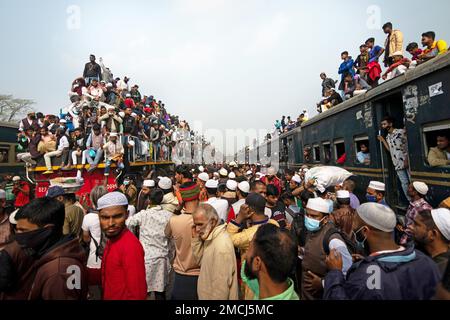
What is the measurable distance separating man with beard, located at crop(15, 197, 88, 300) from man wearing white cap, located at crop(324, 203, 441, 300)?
5.74ft

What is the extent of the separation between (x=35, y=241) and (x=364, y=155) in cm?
656

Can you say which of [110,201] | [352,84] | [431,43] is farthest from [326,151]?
[110,201]

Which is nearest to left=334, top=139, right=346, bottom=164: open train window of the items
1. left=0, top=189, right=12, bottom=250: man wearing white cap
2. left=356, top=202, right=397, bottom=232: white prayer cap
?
left=356, top=202, right=397, bottom=232: white prayer cap

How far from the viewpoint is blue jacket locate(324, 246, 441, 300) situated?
62.2 inches

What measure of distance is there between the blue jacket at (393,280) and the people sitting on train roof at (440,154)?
292 centimetres

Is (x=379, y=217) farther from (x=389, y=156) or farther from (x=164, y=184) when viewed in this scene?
(x=389, y=156)

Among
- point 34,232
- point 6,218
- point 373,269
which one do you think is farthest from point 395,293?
point 6,218

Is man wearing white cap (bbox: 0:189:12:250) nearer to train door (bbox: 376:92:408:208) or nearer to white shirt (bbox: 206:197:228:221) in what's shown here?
white shirt (bbox: 206:197:228:221)

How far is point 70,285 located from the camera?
168cm

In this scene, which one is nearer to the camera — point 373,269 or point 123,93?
point 373,269

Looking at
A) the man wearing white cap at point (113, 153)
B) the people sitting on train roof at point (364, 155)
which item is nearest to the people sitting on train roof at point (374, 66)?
the people sitting on train roof at point (364, 155)

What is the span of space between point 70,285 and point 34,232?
1.64ft

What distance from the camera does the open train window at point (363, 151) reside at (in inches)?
241
